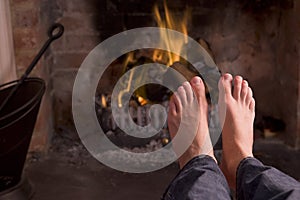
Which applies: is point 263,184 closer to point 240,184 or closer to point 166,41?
point 240,184

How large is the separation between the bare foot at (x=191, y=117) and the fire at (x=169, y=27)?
1.48 ft

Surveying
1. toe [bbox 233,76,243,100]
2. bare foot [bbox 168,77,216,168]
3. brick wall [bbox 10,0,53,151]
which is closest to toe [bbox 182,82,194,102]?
bare foot [bbox 168,77,216,168]

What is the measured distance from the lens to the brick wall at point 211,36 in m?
2.04

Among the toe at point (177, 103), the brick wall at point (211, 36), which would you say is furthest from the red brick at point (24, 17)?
the toe at point (177, 103)

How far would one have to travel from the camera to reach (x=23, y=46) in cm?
183

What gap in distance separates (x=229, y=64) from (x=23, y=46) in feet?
2.75

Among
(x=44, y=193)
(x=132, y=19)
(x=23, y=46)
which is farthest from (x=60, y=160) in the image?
(x=132, y=19)

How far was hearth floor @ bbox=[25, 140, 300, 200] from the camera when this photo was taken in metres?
1.68

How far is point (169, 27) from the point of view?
206 centimetres

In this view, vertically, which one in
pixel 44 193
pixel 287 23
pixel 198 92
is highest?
pixel 287 23

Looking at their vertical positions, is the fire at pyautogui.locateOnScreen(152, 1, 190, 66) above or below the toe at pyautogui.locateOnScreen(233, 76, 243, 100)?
above

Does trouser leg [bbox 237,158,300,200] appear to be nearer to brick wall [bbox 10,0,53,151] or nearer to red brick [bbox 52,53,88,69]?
brick wall [bbox 10,0,53,151]

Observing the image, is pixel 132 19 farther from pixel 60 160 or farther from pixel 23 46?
pixel 60 160

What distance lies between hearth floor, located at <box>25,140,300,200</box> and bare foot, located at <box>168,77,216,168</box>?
0.82 feet
